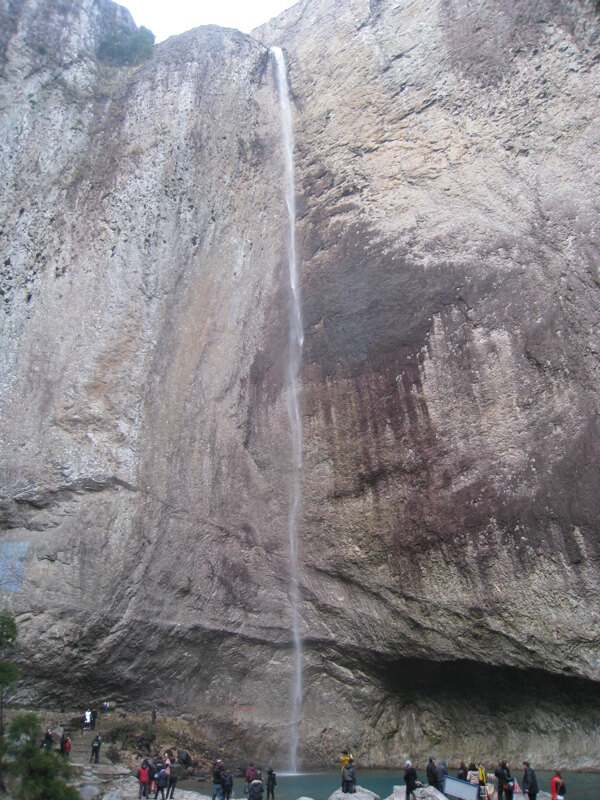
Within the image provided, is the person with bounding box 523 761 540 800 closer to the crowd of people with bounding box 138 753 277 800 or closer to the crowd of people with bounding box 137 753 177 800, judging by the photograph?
the crowd of people with bounding box 138 753 277 800

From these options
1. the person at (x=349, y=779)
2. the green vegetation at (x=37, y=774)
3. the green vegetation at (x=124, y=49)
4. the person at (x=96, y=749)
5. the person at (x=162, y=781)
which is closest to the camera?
the green vegetation at (x=37, y=774)

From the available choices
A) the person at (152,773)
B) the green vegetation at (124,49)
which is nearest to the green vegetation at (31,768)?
the person at (152,773)

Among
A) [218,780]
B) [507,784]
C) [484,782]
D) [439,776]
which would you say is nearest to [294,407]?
[218,780]

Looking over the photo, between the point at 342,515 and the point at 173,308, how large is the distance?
318 inches

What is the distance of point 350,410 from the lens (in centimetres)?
1578

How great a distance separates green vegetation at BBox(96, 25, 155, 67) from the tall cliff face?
7.37 m

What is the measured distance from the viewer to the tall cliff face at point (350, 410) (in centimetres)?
1376

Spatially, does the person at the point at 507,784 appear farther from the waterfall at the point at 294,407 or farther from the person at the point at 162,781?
the waterfall at the point at 294,407

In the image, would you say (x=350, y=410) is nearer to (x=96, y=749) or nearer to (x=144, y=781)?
(x=144, y=781)

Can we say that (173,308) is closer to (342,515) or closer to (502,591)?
(342,515)

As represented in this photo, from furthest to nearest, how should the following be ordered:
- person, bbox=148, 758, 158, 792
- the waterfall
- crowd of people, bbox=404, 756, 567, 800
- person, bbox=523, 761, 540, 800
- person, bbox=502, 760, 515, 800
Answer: the waterfall → person, bbox=148, 758, 158, 792 → person, bbox=502, 760, 515, 800 → person, bbox=523, 761, 540, 800 → crowd of people, bbox=404, 756, 567, 800

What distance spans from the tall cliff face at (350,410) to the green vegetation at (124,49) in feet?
24.2

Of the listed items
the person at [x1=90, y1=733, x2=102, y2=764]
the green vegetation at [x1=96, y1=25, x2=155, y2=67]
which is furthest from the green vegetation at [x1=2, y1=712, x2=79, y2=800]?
the green vegetation at [x1=96, y1=25, x2=155, y2=67]

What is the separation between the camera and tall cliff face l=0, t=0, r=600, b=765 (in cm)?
1376
